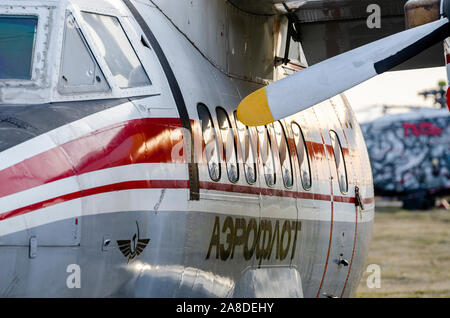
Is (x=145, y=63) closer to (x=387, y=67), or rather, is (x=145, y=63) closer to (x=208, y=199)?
(x=208, y=199)

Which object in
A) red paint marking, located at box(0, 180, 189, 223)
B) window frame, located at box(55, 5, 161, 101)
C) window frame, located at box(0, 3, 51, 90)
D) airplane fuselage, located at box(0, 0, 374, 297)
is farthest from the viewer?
window frame, located at box(55, 5, 161, 101)

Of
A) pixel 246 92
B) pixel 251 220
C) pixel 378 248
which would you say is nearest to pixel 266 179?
pixel 251 220

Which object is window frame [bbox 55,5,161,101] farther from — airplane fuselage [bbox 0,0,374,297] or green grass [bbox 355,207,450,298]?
green grass [bbox 355,207,450,298]

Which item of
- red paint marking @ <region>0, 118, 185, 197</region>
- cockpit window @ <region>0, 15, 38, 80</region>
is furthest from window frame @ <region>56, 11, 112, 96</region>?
red paint marking @ <region>0, 118, 185, 197</region>

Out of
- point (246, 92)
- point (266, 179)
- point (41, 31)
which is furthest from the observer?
point (246, 92)

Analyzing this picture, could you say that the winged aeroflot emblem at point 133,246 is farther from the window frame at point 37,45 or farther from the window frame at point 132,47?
the window frame at point 37,45

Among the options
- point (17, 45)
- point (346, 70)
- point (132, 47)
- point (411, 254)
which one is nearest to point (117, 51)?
point (132, 47)

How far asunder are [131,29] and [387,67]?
251 centimetres

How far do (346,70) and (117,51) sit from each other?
7.48ft

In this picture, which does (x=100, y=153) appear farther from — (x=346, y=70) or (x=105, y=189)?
(x=346, y=70)

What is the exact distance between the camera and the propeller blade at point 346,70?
798 cm

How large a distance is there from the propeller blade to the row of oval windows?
434 millimetres

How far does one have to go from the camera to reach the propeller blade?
7980 millimetres

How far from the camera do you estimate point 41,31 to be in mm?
7023
